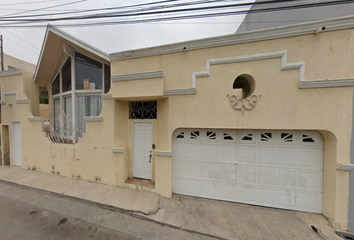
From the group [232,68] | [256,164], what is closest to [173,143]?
[256,164]

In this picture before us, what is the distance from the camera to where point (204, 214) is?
3.25 meters

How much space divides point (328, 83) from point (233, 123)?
2226 millimetres

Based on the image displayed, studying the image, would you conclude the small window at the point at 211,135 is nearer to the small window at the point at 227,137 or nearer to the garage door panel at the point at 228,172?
the small window at the point at 227,137

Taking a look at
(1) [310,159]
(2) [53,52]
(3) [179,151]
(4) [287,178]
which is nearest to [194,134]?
(3) [179,151]

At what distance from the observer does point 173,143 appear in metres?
4.02

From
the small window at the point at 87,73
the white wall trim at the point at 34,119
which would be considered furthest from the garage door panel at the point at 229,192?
the white wall trim at the point at 34,119

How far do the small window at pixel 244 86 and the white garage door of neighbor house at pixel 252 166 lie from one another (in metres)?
1.10

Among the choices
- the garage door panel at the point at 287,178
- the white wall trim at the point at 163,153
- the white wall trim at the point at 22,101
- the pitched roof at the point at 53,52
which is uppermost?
the pitched roof at the point at 53,52

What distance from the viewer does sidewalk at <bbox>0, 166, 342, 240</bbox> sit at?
277cm

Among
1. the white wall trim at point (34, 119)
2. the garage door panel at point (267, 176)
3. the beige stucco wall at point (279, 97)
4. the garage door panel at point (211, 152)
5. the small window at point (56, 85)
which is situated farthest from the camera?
the small window at point (56, 85)

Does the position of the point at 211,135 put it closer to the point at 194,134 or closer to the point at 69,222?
the point at 194,134

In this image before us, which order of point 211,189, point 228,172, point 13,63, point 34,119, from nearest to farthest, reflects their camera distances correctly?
1. point 228,172
2. point 211,189
3. point 34,119
4. point 13,63

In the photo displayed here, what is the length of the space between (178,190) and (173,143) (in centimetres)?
151

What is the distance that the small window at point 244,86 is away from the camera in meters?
3.41
